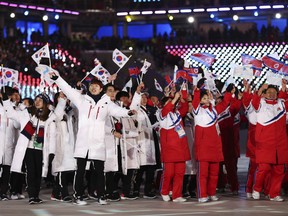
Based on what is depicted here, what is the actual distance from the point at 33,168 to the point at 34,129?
0.59 meters

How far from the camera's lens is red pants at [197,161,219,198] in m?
14.4

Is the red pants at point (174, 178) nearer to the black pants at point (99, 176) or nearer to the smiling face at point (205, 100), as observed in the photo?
the smiling face at point (205, 100)

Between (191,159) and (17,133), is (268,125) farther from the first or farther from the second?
(17,133)

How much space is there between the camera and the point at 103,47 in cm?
3950

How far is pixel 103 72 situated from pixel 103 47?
23348 mm

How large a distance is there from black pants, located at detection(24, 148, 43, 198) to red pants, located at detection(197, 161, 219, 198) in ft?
7.89

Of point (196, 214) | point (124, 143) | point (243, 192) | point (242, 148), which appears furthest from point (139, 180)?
point (242, 148)

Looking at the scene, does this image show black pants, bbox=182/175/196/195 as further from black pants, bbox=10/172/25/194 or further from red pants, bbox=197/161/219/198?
black pants, bbox=10/172/25/194

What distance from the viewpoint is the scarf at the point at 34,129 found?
14227mm

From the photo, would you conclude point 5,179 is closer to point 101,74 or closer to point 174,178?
point 101,74

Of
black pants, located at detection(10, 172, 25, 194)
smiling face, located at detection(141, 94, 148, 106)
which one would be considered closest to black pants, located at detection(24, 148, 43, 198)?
black pants, located at detection(10, 172, 25, 194)

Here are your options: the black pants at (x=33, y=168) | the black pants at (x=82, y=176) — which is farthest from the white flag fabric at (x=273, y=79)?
the black pants at (x=33, y=168)

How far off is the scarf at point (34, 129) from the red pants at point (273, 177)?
11.0ft

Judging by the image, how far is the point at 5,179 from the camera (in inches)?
594
